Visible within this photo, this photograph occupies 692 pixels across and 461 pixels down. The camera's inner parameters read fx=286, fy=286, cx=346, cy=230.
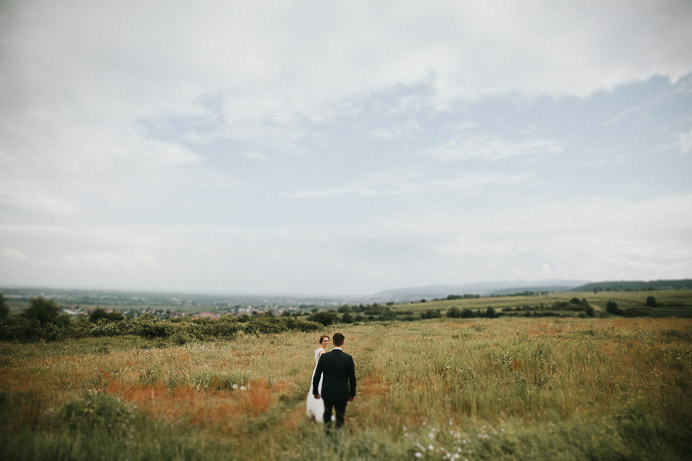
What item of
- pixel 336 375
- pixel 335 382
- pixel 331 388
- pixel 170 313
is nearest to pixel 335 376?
pixel 336 375

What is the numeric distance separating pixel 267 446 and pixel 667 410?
970cm

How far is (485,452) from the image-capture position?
568 centimetres

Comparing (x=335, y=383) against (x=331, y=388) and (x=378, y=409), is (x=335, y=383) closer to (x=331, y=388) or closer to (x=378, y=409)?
(x=331, y=388)

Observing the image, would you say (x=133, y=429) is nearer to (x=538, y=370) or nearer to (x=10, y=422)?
(x=10, y=422)

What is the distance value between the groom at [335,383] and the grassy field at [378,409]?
1.42ft

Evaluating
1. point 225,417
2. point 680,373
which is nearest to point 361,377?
point 225,417

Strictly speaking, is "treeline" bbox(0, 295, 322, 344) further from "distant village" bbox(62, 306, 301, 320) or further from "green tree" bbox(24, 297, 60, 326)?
"distant village" bbox(62, 306, 301, 320)

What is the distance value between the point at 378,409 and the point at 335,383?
1.84 metres

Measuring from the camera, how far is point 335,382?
7289mm

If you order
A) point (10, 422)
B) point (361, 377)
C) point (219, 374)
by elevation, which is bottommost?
point (361, 377)

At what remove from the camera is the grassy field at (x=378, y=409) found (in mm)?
5742

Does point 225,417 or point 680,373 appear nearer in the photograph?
point 225,417

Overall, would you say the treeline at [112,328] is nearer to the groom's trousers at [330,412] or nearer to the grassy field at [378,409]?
the grassy field at [378,409]

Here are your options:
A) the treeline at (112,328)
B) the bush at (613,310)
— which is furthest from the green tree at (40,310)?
the bush at (613,310)
